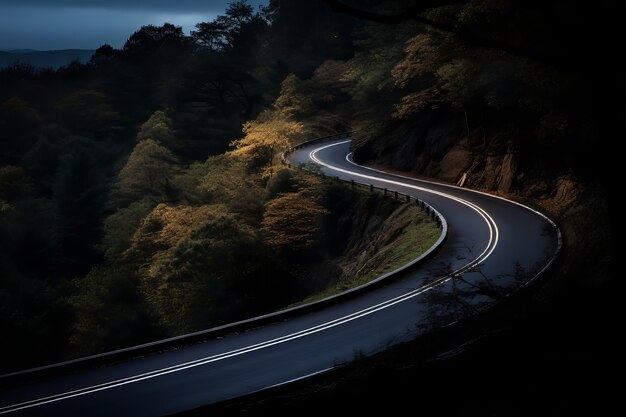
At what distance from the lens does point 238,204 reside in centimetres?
3209

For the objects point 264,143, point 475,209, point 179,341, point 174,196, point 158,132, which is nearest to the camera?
point 179,341

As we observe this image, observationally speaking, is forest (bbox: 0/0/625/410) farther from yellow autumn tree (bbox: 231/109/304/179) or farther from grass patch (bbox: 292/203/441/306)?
grass patch (bbox: 292/203/441/306)

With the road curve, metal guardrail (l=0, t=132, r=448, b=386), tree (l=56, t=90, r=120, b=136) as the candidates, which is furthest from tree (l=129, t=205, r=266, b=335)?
tree (l=56, t=90, r=120, b=136)

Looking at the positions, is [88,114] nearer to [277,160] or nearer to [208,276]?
[277,160]

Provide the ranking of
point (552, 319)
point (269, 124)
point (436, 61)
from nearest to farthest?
point (552, 319) → point (436, 61) → point (269, 124)

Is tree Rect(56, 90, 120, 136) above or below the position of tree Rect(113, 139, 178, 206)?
above

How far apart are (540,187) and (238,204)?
705 inches

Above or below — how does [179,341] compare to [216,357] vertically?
below

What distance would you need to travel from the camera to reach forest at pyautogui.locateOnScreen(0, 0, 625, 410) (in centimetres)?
1191

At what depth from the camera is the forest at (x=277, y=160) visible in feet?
39.1

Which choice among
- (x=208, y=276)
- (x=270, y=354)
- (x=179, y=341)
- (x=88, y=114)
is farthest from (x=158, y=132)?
(x=270, y=354)

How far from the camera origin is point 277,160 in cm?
4703

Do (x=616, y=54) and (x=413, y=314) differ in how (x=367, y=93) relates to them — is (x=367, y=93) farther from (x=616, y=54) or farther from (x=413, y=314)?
(x=616, y=54)

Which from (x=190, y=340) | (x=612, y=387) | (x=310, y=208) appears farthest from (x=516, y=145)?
(x=612, y=387)
